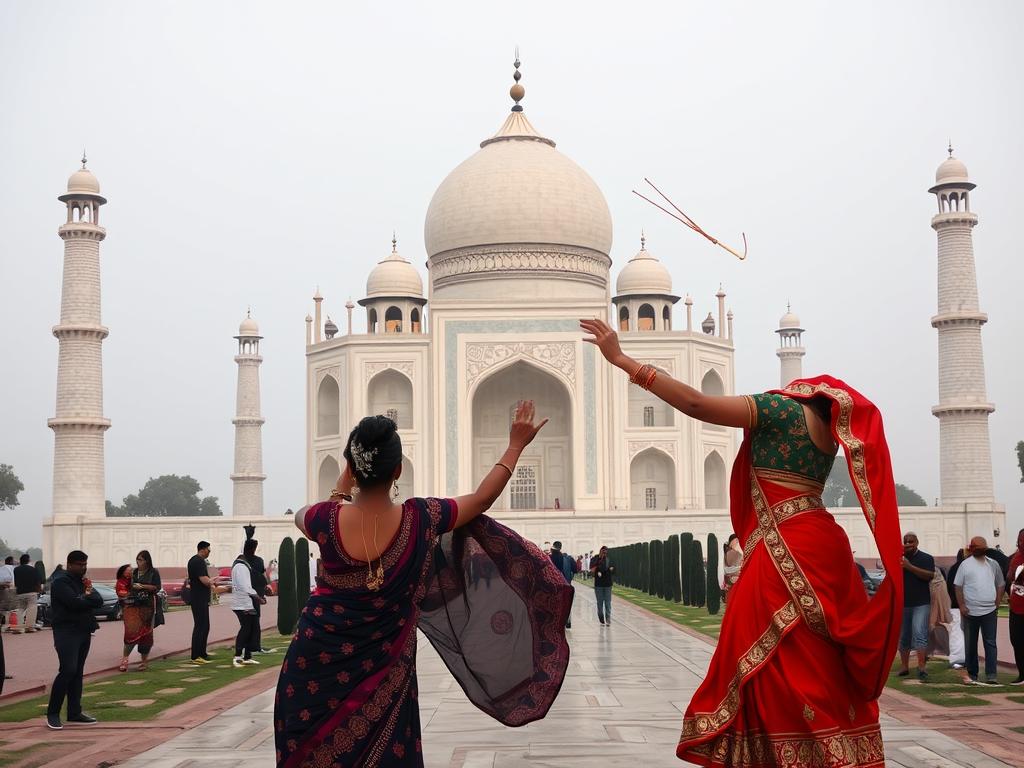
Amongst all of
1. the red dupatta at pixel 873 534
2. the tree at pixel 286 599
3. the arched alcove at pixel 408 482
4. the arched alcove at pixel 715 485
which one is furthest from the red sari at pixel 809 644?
the arched alcove at pixel 715 485

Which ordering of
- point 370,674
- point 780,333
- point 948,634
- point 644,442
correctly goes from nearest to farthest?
point 370,674, point 948,634, point 644,442, point 780,333

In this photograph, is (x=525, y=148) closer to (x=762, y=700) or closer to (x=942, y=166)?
(x=942, y=166)

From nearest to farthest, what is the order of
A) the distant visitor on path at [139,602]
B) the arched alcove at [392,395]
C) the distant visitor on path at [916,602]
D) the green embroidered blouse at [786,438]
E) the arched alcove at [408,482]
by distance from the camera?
the green embroidered blouse at [786,438]
the distant visitor on path at [916,602]
the distant visitor on path at [139,602]
the arched alcove at [408,482]
the arched alcove at [392,395]

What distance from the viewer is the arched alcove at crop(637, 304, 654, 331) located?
3522 cm

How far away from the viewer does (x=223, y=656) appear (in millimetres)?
10430

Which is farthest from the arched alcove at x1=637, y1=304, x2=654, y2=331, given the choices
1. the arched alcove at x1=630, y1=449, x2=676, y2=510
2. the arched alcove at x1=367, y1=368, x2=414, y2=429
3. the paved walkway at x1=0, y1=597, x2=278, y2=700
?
the paved walkway at x1=0, y1=597, x2=278, y2=700

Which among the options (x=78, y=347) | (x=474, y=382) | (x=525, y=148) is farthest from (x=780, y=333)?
(x=78, y=347)

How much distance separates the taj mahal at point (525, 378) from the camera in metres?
28.7

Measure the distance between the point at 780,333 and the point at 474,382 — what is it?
1312 cm

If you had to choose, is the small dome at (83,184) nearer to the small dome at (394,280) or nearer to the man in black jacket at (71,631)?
the small dome at (394,280)

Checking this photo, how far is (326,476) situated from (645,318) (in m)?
9.30

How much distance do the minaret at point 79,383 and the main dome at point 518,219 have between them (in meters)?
8.96

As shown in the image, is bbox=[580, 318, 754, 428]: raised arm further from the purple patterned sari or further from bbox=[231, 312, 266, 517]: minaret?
bbox=[231, 312, 266, 517]: minaret

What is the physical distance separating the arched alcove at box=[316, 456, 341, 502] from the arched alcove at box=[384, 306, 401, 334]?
167 inches
